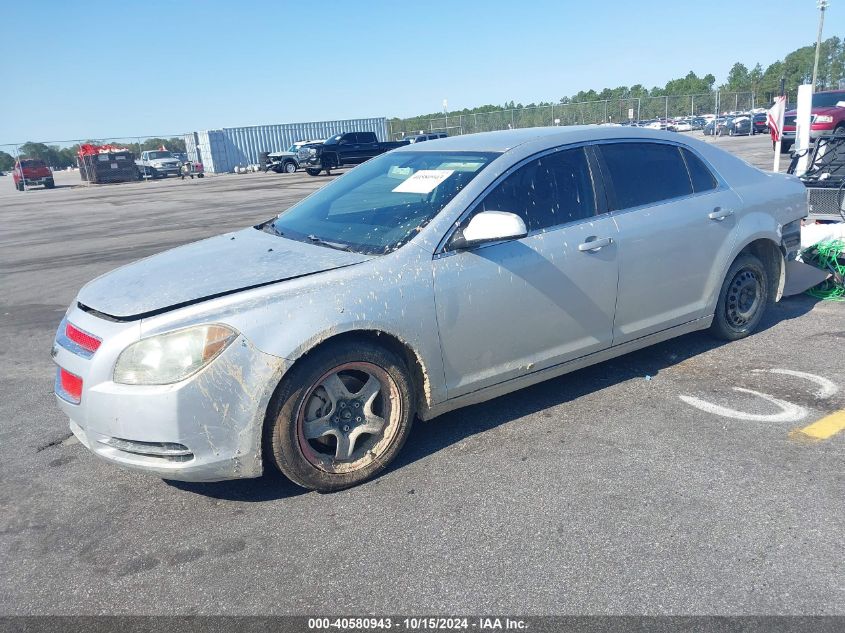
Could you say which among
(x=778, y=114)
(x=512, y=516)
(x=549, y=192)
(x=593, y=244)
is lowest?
(x=512, y=516)

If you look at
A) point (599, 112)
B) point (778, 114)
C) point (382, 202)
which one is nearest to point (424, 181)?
point (382, 202)

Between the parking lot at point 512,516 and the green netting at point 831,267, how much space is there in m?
1.84

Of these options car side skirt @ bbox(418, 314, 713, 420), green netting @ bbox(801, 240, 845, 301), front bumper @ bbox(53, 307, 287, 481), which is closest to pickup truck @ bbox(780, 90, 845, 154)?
green netting @ bbox(801, 240, 845, 301)

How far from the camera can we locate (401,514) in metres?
3.14

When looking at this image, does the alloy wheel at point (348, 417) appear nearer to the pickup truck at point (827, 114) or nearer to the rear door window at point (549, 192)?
the rear door window at point (549, 192)

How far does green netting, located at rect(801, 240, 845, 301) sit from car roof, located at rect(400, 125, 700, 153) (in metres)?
2.56

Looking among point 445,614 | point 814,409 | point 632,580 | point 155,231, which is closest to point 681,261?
point 814,409

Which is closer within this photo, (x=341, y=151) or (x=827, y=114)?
(x=827, y=114)

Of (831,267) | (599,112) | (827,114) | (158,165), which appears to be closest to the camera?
(831,267)

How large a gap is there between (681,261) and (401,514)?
99.3 inches

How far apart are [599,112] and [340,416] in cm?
4112

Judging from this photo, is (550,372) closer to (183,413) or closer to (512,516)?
(512,516)

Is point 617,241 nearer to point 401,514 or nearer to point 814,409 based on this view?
point 814,409

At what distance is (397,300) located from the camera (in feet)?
11.0
